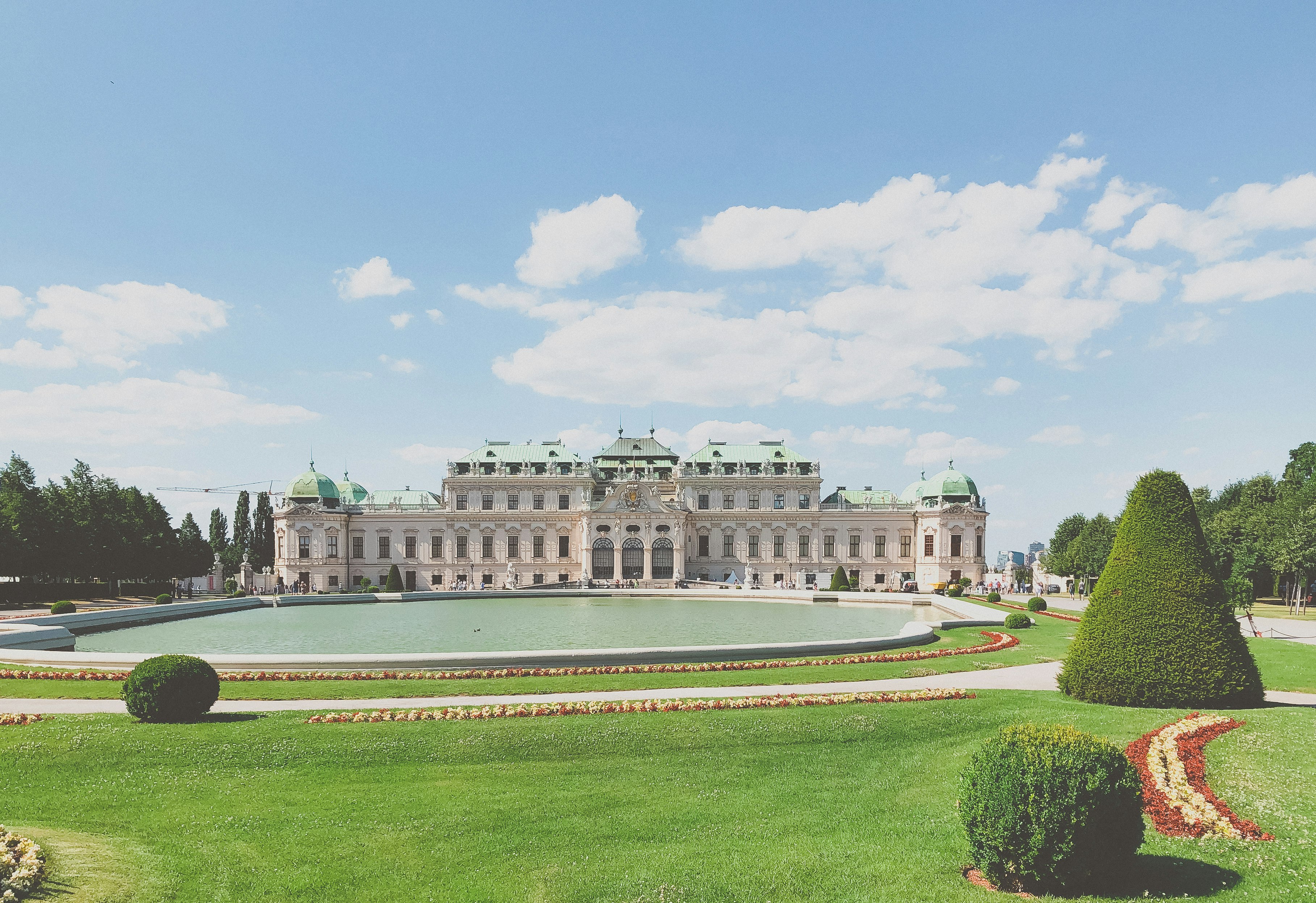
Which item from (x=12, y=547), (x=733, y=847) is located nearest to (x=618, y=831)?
(x=733, y=847)

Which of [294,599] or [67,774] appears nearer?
[67,774]

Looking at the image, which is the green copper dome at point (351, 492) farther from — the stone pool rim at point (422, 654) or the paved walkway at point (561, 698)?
the paved walkway at point (561, 698)

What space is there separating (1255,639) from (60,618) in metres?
46.5

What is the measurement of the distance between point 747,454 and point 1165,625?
69110 millimetres

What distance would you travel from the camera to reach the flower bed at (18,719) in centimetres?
1438

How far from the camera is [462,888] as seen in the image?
8.45 metres

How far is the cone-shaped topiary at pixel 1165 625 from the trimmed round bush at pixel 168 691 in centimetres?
1653

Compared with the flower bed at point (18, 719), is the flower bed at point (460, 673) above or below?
below

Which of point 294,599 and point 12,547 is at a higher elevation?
point 12,547

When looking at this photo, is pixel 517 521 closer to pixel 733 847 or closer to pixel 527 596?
pixel 527 596

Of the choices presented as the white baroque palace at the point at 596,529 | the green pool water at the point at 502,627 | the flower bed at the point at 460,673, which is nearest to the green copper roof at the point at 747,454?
the white baroque palace at the point at 596,529

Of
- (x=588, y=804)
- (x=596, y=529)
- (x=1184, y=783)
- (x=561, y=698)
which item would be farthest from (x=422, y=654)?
(x=596, y=529)

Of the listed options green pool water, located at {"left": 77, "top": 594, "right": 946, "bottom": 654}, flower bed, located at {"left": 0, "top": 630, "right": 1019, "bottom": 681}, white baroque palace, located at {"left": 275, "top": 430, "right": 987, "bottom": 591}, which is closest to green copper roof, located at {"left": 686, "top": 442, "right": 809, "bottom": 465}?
white baroque palace, located at {"left": 275, "top": 430, "right": 987, "bottom": 591}

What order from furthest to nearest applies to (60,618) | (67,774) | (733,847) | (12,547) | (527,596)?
1. (527,596)
2. (12,547)
3. (60,618)
4. (67,774)
5. (733,847)
